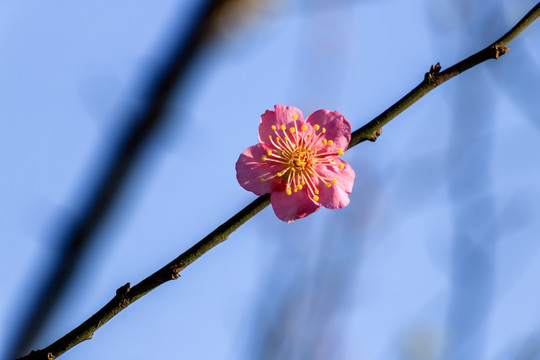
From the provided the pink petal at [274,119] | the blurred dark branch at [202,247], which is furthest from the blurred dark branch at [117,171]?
the blurred dark branch at [202,247]

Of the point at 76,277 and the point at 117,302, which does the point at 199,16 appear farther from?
the point at 117,302

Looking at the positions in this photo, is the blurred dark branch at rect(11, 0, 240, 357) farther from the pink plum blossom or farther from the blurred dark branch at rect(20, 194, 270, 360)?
the blurred dark branch at rect(20, 194, 270, 360)

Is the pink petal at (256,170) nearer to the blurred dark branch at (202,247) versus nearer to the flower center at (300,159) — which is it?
the flower center at (300,159)

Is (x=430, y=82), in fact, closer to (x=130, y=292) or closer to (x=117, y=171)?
(x=130, y=292)

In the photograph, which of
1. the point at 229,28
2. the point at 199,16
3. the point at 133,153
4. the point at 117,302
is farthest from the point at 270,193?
the point at 229,28

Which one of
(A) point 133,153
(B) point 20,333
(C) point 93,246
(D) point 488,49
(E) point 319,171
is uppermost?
(A) point 133,153

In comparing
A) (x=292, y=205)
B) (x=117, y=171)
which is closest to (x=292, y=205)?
(x=292, y=205)

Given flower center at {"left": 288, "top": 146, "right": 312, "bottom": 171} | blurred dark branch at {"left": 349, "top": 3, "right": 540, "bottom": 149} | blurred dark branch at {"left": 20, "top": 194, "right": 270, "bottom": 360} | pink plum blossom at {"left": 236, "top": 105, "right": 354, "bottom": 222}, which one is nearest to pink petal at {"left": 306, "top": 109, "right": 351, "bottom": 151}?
pink plum blossom at {"left": 236, "top": 105, "right": 354, "bottom": 222}
